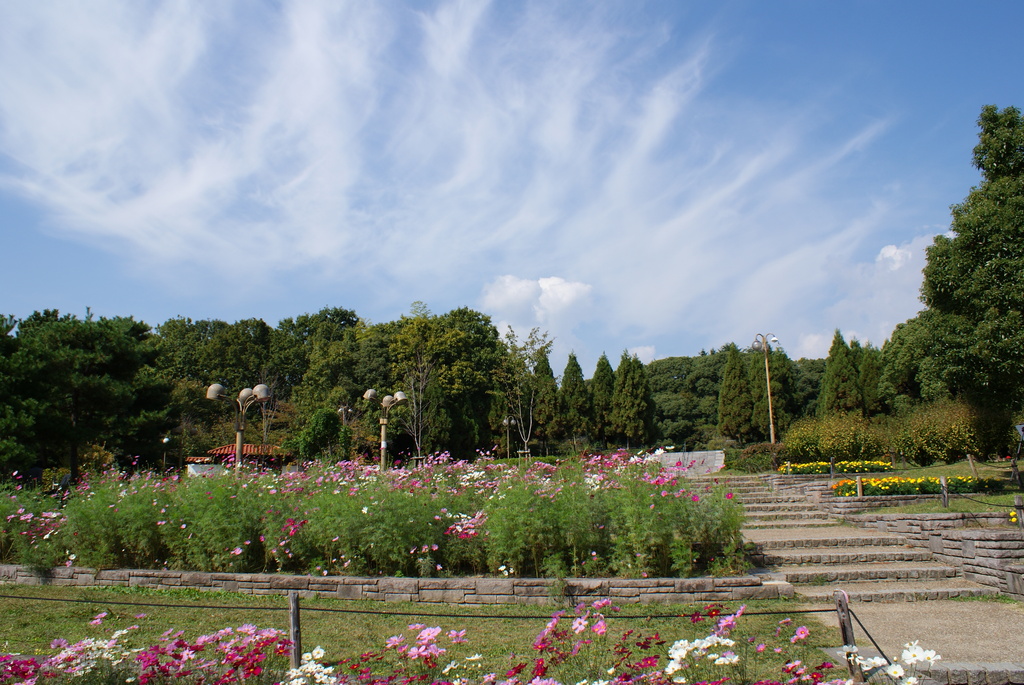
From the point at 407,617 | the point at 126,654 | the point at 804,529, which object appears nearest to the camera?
the point at 126,654

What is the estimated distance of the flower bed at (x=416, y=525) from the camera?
21.1ft

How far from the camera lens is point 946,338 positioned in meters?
14.3

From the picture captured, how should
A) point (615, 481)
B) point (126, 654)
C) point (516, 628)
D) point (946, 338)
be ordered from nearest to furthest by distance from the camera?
point (126, 654), point (516, 628), point (615, 481), point (946, 338)

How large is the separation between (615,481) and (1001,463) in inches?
632

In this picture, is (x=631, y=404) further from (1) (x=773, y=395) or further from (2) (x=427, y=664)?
(2) (x=427, y=664)

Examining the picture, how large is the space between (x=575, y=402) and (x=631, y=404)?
2.92m

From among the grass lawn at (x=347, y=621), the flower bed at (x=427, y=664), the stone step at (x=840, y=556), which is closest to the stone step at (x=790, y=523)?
the stone step at (x=840, y=556)

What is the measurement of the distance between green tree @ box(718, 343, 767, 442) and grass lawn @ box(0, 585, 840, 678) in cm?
2697

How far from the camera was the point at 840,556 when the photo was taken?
24.9 feet

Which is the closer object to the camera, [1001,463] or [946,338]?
[946,338]

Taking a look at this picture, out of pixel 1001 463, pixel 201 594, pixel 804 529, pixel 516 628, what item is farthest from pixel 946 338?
pixel 201 594

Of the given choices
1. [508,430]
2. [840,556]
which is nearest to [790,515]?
[840,556]

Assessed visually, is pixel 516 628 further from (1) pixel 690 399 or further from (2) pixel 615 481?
(1) pixel 690 399

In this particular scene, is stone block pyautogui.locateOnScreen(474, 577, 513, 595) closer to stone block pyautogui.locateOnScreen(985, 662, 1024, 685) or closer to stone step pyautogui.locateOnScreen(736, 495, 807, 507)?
stone block pyautogui.locateOnScreen(985, 662, 1024, 685)
